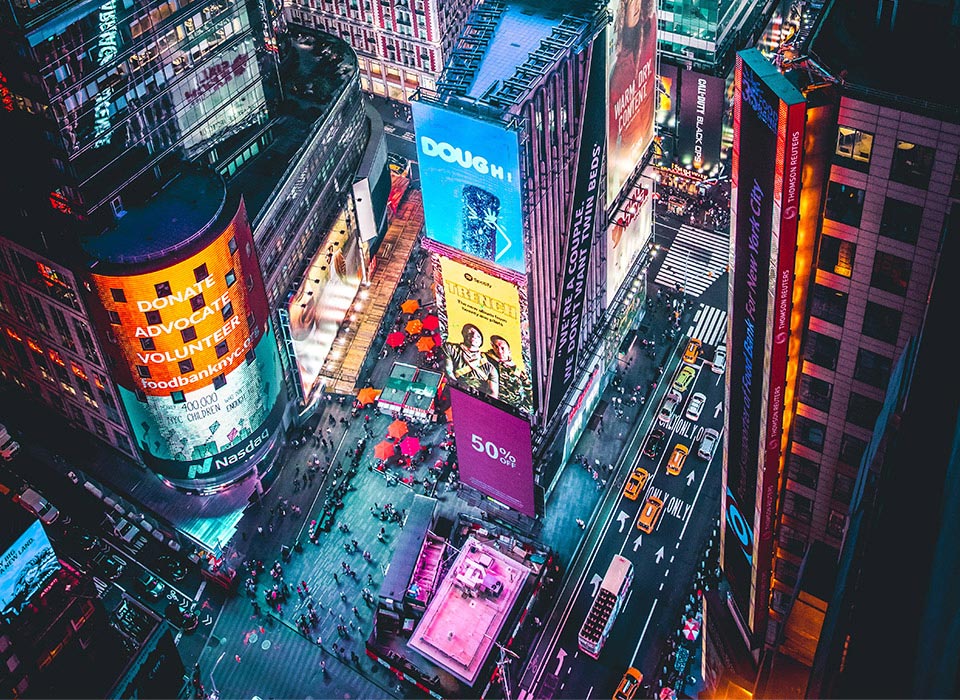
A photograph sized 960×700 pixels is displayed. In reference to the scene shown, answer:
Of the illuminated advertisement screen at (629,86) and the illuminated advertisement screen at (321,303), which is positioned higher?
the illuminated advertisement screen at (629,86)

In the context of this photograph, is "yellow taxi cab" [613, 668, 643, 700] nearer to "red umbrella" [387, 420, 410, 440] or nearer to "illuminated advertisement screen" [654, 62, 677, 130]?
"red umbrella" [387, 420, 410, 440]

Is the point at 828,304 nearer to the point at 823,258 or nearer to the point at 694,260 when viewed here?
the point at 823,258

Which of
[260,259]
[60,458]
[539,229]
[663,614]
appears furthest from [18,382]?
[663,614]

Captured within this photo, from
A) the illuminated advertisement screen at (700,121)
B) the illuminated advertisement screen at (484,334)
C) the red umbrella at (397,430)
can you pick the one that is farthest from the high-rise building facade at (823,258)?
the illuminated advertisement screen at (700,121)

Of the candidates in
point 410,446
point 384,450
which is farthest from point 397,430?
point 384,450

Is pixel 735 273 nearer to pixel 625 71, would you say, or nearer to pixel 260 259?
pixel 625 71

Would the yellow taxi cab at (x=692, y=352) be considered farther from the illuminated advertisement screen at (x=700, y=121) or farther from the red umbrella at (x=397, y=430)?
the red umbrella at (x=397, y=430)
